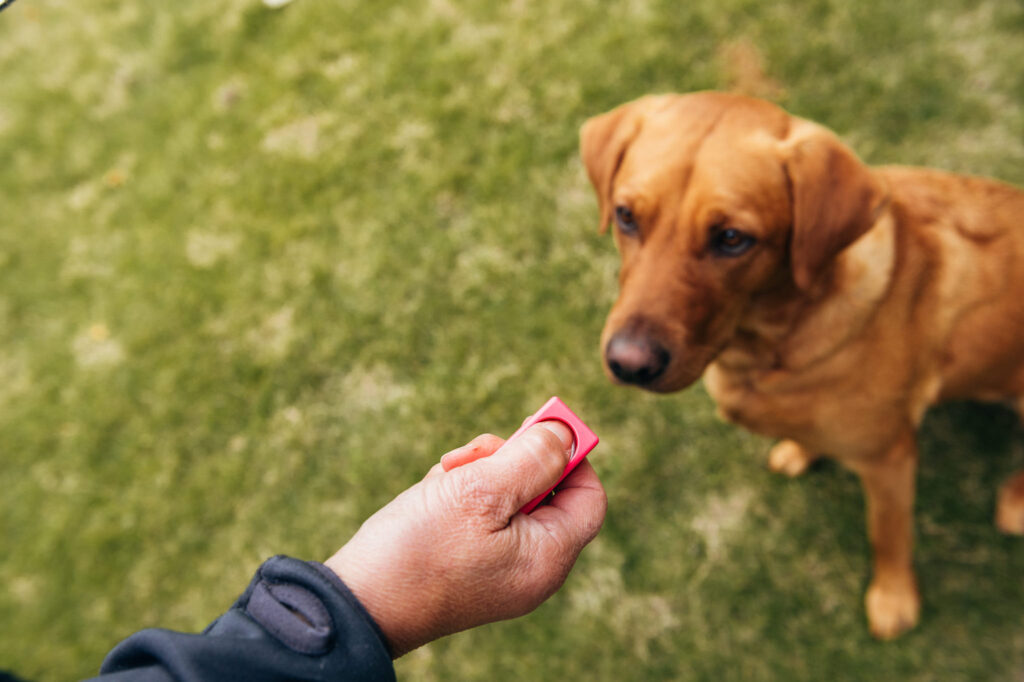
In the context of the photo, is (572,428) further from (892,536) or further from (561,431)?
(892,536)

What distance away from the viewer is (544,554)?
1515 millimetres

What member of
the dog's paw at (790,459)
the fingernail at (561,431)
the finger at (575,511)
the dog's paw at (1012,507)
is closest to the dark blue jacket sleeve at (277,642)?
the finger at (575,511)

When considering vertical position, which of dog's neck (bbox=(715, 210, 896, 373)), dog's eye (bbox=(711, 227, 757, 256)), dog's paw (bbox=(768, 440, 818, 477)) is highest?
dog's eye (bbox=(711, 227, 757, 256))

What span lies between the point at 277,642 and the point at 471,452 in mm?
572

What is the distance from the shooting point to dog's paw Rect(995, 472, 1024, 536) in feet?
9.67

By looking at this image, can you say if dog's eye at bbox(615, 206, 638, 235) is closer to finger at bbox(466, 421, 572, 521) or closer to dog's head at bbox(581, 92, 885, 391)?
dog's head at bbox(581, 92, 885, 391)

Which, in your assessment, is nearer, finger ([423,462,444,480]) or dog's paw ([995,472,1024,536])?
finger ([423,462,444,480])

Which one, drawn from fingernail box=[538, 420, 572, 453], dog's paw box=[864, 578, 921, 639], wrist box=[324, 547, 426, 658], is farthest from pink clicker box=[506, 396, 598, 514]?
dog's paw box=[864, 578, 921, 639]

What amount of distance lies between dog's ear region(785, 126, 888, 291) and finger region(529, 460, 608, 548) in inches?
40.3

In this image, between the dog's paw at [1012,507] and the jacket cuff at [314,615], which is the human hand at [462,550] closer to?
the jacket cuff at [314,615]

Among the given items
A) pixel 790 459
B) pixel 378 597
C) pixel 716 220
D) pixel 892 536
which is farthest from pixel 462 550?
pixel 790 459

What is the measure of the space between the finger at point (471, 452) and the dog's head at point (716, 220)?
68 cm

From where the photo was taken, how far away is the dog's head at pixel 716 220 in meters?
2.04

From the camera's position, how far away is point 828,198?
2.04 meters
